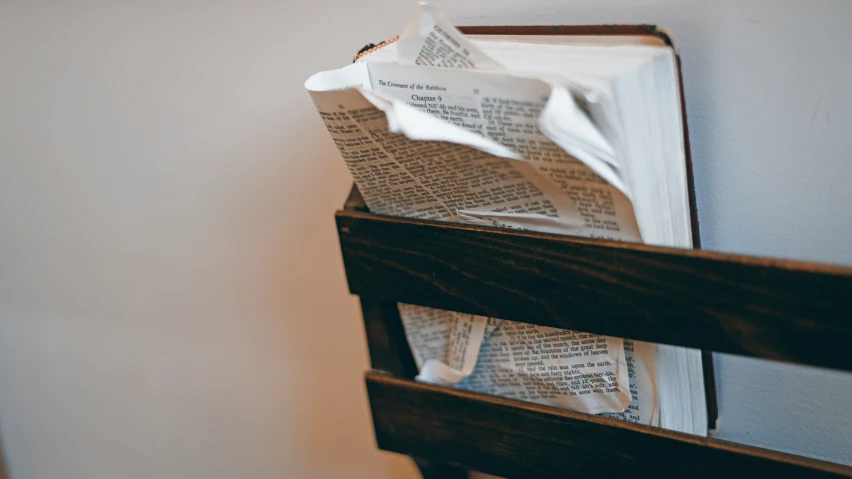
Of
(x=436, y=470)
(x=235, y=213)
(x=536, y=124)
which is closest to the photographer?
(x=536, y=124)

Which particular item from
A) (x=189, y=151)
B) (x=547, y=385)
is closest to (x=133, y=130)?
(x=189, y=151)

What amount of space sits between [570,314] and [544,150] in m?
0.10

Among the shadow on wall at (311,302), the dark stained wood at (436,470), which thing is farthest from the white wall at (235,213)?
the dark stained wood at (436,470)

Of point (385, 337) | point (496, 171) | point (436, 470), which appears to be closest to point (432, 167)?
point (496, 171)

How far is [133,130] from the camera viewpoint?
26.4 inches

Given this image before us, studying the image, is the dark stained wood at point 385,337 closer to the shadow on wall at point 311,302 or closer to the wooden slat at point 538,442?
the wooden slat at point 538,442

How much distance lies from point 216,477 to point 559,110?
2.19 ft

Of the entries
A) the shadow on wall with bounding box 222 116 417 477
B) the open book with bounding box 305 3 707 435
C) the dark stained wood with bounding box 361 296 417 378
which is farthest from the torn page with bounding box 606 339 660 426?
the shadow on wall with bounding box 222 116 417 477

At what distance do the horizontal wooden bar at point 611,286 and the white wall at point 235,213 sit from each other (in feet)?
0.39

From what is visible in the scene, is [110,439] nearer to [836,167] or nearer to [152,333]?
[152,333]

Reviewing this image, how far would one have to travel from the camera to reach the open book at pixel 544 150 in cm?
33

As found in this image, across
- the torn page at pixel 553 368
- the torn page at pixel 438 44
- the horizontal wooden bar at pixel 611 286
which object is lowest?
the torn page at pixel 553 368

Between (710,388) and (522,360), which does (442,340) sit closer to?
(522,360)

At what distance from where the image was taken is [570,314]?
1.25ft
